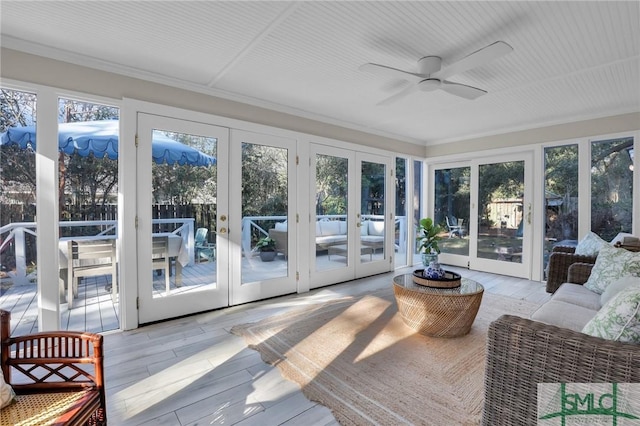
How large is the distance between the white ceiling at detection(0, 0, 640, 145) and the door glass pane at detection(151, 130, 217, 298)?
0.66 metres

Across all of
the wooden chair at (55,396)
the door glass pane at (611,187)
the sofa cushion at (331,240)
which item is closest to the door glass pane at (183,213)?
the sofa cushion at (331,240)

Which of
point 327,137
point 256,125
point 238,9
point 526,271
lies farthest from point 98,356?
point 526,271

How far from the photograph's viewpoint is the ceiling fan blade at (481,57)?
6.68ft

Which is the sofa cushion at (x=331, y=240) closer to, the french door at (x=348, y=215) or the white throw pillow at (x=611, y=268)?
the french door at (x=348, y=215)

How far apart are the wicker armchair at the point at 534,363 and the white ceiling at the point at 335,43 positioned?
1.97 metres

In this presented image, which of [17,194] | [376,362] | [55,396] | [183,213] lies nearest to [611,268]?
[376,362]

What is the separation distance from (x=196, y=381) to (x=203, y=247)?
159 cm

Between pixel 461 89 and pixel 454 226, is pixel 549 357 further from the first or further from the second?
pixel 454 226

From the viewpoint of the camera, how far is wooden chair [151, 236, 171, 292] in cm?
311

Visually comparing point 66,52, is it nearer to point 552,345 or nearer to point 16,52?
point 16,52

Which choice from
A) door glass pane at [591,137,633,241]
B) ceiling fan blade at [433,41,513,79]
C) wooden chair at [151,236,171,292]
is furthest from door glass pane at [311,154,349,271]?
door glass pane at [591,137,633,241]

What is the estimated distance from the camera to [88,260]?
11.8 ft

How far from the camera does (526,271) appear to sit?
4.94 m

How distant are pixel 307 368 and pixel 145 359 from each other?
1265 millimetres
